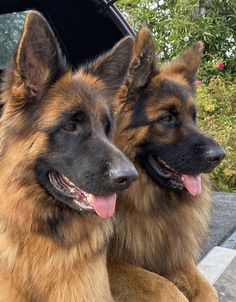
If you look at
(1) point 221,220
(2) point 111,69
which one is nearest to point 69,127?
(2) point 111,69

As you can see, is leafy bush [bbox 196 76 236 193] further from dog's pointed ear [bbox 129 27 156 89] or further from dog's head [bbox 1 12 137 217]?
dog's head [bbox 1 12 137 217]

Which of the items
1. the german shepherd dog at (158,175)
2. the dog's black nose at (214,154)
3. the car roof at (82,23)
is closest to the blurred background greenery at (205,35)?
the car roof at (82,23)

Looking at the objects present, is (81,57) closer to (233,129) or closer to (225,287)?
(225,287)

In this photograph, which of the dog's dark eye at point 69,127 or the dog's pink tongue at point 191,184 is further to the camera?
the dog's pink tongue at point 191,184

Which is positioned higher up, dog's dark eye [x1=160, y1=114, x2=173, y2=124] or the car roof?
the car roof

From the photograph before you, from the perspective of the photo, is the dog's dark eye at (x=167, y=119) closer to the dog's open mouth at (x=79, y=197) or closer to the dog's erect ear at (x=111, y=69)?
the dog's erect ear at (x=111, y=69)

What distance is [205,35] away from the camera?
32.6 ft

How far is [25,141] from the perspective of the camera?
2.44 meters

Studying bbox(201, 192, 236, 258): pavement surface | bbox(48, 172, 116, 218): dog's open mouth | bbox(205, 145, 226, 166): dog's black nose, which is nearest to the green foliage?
bbox(201, 192, 236, 258): pavement surface

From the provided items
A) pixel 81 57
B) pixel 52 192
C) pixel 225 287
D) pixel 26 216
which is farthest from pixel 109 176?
pixel 81 57

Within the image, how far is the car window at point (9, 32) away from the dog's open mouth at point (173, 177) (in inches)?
83.8

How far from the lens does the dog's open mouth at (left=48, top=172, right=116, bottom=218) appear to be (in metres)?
A: 2.46

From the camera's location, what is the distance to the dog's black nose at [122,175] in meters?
2.32

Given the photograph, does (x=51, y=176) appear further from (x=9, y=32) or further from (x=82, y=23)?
(x=9, y=32)
